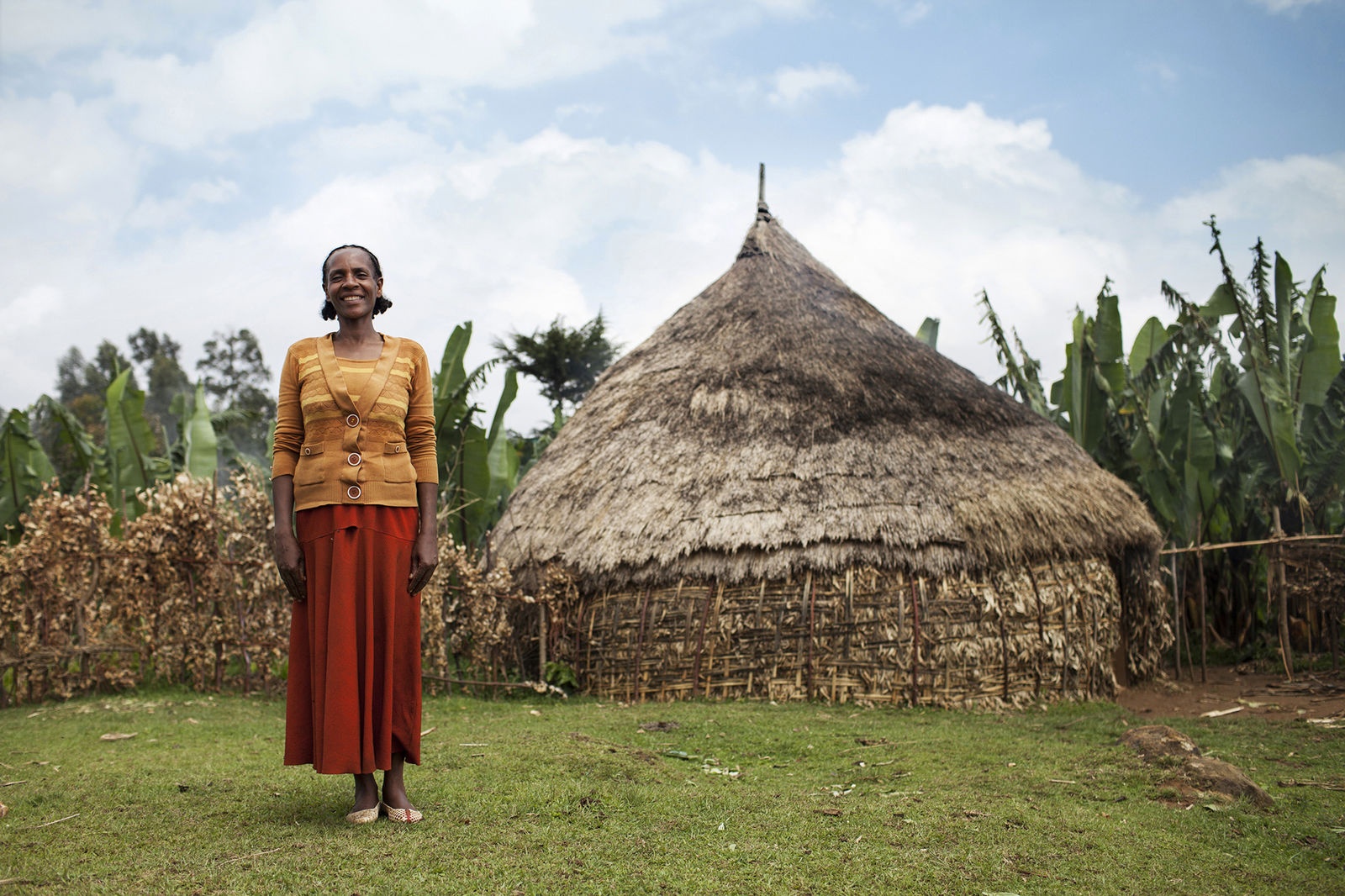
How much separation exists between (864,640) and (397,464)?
184 inches

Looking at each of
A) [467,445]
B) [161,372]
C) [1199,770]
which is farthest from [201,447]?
[161,372]

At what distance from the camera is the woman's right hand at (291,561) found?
3.07 m

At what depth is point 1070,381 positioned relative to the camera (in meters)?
10.1

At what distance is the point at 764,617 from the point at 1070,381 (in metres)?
5.04

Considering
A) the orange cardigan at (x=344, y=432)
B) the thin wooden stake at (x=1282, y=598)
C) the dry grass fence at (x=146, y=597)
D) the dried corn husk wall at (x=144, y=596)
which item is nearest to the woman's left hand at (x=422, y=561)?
the orange cardigan at (x=344, y=432)

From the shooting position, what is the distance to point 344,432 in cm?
310

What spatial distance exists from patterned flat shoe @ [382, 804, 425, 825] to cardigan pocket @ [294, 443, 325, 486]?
111 centimetres

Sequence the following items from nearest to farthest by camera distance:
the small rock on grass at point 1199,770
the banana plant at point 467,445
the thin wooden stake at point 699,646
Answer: the small rock on grass at point 1199,770 → the thin wooden stake at point 699,646 → the banana plant at point 467,445

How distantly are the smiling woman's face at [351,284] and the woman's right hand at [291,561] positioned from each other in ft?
2.50

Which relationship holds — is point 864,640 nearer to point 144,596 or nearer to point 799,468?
point 799,468

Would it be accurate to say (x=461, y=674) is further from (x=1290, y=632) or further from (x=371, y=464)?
(x=1290, y=632)

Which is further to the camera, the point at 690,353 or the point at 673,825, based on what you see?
the point at 690,353

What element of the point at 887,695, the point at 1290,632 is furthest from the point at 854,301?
the point at 1290,632

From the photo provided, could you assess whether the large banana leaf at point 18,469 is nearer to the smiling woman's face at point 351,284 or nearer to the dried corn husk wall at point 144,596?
A: the dried corn husk wall at point 144,596
